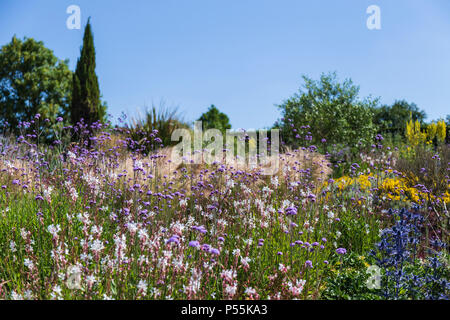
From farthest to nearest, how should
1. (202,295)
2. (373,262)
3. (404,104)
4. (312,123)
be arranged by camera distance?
(404,104), (312,123), (373,262), (202,295)

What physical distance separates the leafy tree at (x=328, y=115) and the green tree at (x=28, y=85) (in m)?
20.7

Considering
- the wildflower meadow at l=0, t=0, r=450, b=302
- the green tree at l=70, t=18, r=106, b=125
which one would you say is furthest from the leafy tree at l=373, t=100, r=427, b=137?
the green tree at l=70, t=18, r=106, b=125

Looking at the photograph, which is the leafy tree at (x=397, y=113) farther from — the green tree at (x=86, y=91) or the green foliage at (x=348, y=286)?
the green foliage at (x=348, y=286)

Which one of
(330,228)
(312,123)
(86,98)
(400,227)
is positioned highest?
(86,98)

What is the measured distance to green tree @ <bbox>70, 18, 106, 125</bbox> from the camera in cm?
2062

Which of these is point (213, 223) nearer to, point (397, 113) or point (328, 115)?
point (328, 115)

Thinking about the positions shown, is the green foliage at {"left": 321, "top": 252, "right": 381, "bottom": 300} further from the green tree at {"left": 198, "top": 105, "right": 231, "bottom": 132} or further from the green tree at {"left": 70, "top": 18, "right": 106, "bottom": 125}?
the green tree at {"left": 198, "top": 105, "right": 231, "bottom": 132}

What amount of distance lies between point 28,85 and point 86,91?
11.7 metres

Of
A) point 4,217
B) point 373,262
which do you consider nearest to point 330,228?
point 373,262

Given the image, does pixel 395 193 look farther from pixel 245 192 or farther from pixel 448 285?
pixel 448 285

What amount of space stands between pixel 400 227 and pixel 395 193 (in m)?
4.44

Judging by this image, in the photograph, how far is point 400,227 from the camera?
318 centimetres

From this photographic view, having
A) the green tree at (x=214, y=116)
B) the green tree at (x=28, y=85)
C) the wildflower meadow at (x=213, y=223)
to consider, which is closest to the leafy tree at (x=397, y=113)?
the green tree at (x=214, y=116)
